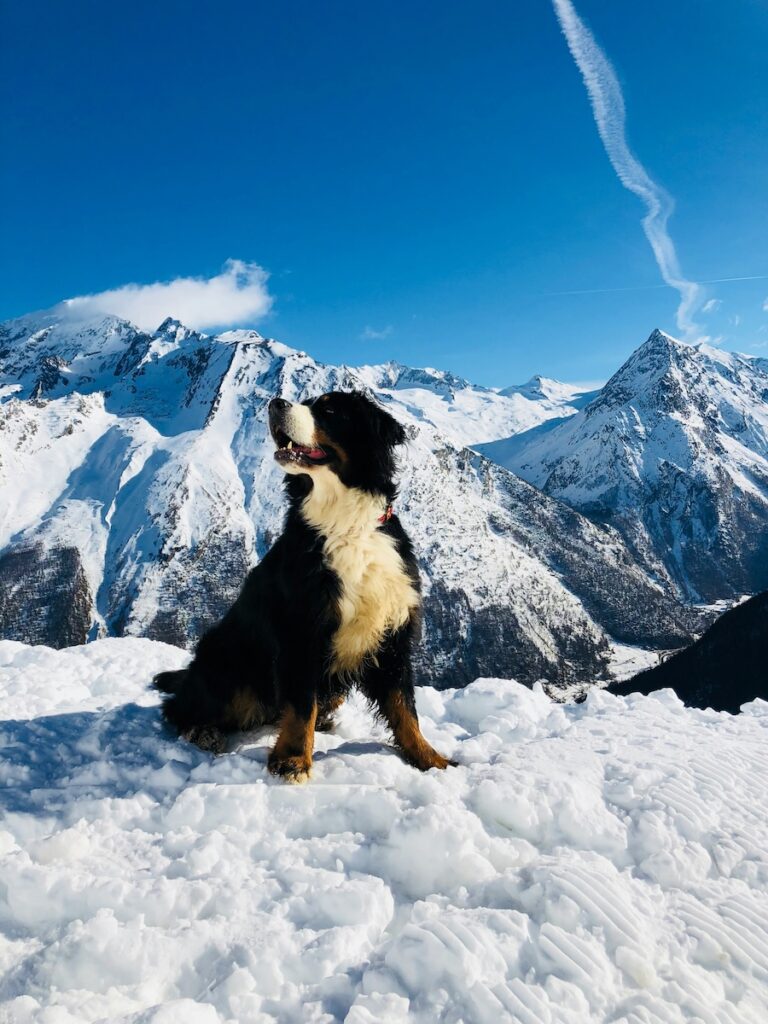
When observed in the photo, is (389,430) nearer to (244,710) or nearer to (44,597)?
(244,710)

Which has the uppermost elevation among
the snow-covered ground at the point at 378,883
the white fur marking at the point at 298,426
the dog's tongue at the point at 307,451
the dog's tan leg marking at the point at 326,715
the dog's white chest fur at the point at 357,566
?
the white fur marking at the point at 298,426

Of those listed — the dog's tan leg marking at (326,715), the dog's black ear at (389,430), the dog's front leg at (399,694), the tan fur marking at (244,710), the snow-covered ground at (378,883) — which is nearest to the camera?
the snow-covered ground at (378,883)

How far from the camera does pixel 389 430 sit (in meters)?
5.80

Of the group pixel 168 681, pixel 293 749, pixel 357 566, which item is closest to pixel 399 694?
pixel 293 749

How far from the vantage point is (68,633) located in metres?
166

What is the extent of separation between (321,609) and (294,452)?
138 cm

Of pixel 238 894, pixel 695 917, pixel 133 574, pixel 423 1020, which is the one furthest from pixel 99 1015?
pixel 133 574

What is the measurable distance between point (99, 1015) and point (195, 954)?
0.50 meters

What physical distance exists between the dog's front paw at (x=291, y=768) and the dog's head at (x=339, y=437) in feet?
7.80

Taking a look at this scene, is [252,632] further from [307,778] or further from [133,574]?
[133,574]

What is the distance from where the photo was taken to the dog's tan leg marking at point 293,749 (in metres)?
4.95

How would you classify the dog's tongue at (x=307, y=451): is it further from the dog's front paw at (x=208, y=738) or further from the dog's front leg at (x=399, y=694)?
the dog's front paw at (x=208, y=738)

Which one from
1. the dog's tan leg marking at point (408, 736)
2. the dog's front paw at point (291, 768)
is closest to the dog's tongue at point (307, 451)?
the dog's tan leg marking at point (408, 736)

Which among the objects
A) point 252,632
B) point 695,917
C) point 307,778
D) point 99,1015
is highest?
point 252,632
